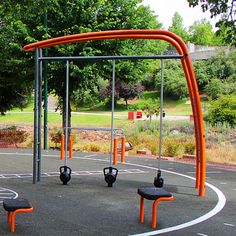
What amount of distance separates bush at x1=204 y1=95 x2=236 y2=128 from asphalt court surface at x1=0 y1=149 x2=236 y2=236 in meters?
10.9

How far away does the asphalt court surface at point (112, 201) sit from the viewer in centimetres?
618

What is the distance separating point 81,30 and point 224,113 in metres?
10.9

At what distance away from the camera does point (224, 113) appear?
23.7 meters

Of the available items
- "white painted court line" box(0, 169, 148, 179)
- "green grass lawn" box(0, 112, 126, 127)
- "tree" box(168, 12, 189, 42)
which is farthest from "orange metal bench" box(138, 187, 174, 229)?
"tree" box(168, 12, 189, 42)

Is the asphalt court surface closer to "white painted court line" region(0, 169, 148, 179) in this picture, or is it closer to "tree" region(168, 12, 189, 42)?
"white painted court line" region(0, 169, 148, 179)

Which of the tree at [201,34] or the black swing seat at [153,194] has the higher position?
the tree at [201,34]

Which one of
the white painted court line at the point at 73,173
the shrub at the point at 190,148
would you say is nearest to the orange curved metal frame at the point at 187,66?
the white painted court line at the point at 73,173

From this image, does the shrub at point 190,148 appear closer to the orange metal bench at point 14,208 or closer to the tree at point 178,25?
the orange metal bench at point 14,208

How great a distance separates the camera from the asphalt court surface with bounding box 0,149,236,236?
618cm

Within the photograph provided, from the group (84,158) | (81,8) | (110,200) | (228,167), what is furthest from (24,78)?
(110,200)

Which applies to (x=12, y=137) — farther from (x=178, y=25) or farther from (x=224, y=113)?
(x=178, y=25)

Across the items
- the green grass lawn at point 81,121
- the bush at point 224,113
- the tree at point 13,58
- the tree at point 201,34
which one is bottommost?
the green grass lawn at point 81,121

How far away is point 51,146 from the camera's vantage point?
59.1 ft

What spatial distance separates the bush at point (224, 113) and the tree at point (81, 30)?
790cm
